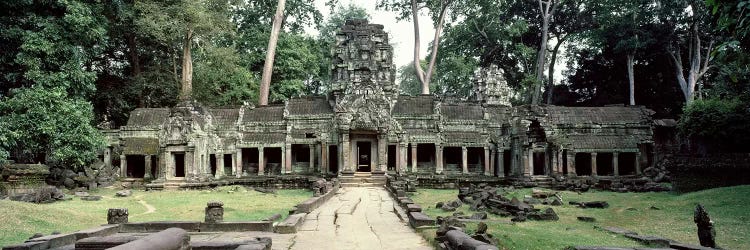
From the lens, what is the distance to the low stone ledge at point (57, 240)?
919 cm

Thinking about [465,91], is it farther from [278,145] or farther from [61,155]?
[61,155]

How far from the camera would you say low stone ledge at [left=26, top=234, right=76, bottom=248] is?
30.1 feet

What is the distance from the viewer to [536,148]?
2923 centimetres

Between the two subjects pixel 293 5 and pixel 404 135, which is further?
pixel 293 5

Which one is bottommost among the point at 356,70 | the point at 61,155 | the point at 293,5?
the point at 61,155

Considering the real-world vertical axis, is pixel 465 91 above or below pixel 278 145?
above

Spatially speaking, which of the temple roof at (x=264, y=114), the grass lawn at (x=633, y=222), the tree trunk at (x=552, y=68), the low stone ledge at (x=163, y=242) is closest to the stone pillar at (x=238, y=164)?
the temple roof at (x=264, y=114)

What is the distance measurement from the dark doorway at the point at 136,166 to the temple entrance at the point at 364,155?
13.1 metres

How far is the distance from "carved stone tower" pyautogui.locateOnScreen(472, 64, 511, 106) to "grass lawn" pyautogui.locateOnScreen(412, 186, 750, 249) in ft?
71.1

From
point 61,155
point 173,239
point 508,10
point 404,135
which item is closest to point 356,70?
point 404,135

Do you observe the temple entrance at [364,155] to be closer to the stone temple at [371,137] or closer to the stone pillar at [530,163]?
the stone temple at [371,137]

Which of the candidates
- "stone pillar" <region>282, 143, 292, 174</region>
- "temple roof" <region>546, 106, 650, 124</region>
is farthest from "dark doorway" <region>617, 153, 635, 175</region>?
"stone pillar" <region>282, 143, 292, 174</region>

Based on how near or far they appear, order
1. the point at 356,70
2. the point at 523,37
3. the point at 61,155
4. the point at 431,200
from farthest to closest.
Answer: the point at 523,37 < the point at 356,70 < the point at 61,155 < the point at 431,200

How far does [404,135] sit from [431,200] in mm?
10155
